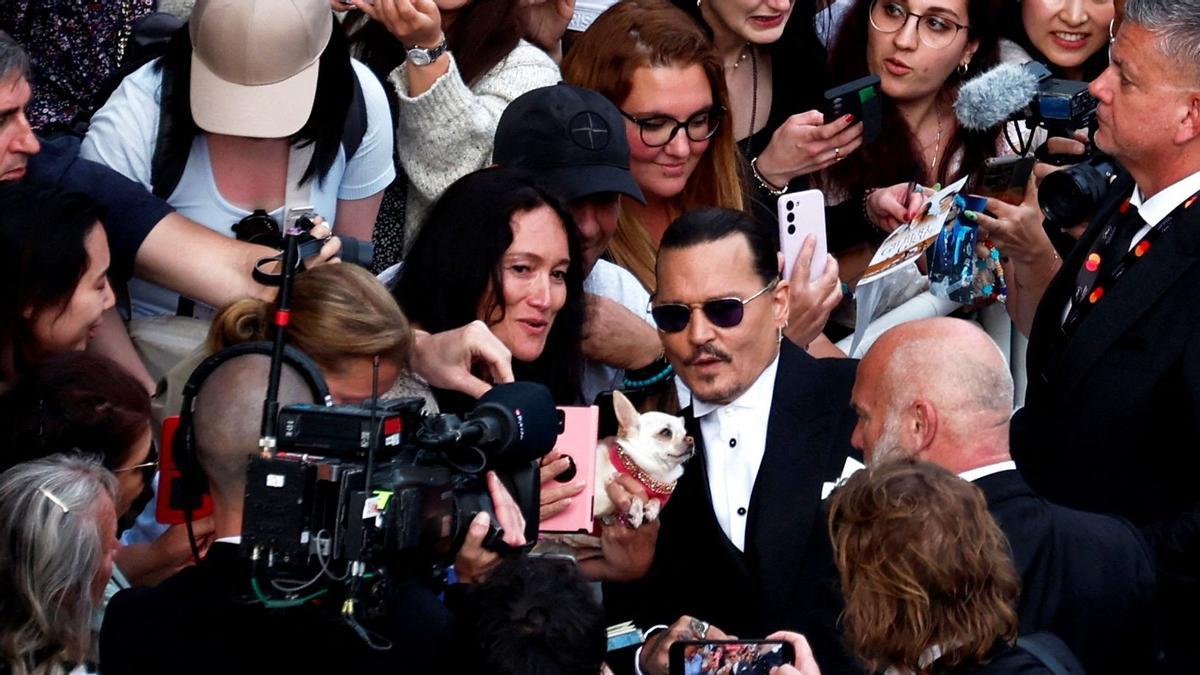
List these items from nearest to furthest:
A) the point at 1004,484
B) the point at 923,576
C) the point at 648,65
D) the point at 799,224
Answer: the point at 923,576
the point at 1004,484
the point at 799,224
the point at 648,65

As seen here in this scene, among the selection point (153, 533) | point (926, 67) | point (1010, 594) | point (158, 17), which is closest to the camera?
point (1010, 594)

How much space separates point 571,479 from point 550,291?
0.68 m

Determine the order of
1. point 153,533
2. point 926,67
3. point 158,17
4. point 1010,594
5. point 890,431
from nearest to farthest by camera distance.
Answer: point 1010,594 < point 890,431 < point 153,533 < point 158,17 < point 926,67

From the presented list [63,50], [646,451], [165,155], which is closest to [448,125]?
[165,155]

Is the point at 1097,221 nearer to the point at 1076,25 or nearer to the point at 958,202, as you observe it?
the point at 958,202

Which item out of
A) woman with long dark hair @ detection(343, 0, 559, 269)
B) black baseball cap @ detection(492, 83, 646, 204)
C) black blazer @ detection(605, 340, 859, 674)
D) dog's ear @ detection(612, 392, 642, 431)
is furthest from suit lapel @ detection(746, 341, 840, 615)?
woman with long dark hair @ detection(343, 0, 559, 269)

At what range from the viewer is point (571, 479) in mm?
4457

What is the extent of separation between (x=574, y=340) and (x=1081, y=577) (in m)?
1.70

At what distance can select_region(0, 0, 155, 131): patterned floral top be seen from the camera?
17.8 ft

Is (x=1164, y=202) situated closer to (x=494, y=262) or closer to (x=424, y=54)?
(x=494, y=262)

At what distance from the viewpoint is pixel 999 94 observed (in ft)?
19.0

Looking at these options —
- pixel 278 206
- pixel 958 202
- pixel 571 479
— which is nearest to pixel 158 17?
pixel 278 206

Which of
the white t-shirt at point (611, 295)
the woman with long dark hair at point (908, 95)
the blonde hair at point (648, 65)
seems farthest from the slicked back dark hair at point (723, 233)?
the woman with long dark hair at point (908, 95)

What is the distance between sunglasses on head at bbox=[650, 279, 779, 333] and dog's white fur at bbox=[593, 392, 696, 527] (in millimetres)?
248
